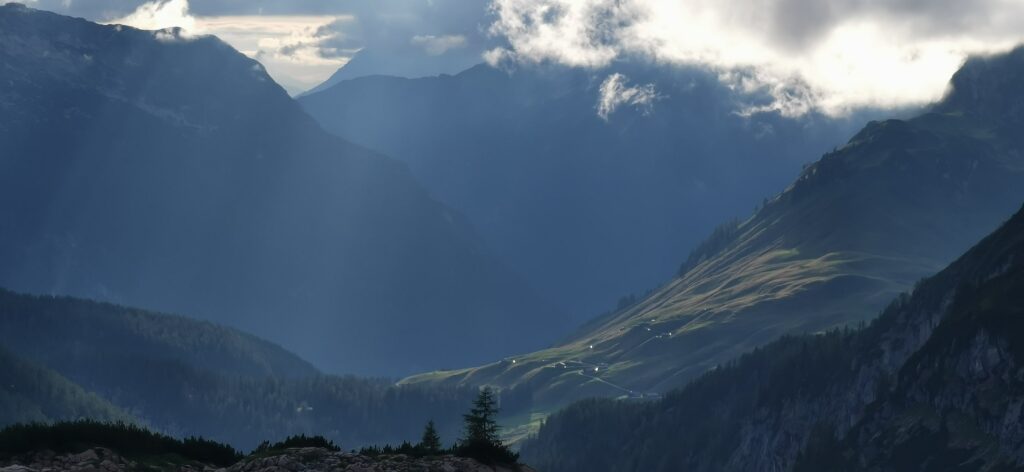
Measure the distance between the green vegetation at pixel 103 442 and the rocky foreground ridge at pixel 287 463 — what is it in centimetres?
48

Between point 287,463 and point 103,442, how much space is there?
8820 millimetres

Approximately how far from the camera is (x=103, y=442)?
206 feet

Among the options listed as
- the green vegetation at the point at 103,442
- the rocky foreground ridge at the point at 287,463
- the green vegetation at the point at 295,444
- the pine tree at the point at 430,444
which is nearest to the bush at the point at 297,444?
the green vegetation at the point at 295,444

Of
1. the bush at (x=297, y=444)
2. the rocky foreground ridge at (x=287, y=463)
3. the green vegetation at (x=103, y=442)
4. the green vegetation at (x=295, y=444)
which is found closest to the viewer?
the rocky foreground ridge at (x=287, y=463)

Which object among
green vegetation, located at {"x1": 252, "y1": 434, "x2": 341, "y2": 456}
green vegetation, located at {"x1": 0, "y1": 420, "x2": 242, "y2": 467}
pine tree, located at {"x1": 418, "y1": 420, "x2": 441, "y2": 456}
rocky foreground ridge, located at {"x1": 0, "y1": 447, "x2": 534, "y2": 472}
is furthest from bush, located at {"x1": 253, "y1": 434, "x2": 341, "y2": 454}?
pine tree, located at {"x1": 418, "y1": 420, "x2": 441, "y2": 456}

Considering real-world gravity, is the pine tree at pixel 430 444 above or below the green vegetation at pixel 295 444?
below

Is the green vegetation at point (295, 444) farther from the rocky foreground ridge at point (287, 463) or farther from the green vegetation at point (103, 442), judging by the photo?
the green vegetation at point (103, 442)

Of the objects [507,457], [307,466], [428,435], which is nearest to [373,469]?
[307,466]

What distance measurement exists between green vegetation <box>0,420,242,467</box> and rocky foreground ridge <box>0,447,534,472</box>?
48 cm

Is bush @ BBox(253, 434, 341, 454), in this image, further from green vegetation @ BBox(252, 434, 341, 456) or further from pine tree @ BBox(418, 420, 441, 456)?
pine tree @ BBox(418, 420, 441, 456)

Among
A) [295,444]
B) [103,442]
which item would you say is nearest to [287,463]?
[295,444]

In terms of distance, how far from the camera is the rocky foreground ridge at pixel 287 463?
57969 millimetres

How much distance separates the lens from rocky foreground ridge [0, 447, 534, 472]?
57969 mm

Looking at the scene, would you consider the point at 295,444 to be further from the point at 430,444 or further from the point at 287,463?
the point at 430,444
